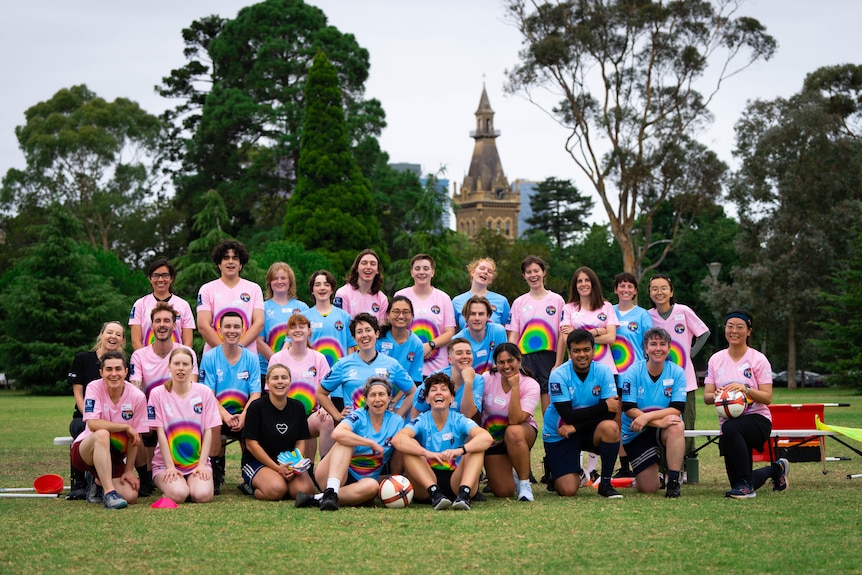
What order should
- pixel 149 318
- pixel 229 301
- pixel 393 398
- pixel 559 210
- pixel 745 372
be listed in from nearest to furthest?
pixel 393 398 → pixel 745 372 → pixel 149 318 → pixel 229 301 → pixel 559 210

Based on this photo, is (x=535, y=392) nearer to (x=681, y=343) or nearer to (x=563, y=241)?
(x=681, y=343)

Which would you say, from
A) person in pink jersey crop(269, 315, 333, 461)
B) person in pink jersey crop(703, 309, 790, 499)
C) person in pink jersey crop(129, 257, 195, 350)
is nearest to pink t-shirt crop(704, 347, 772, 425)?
person in pink jersey crop(703, 309, 790, 499)

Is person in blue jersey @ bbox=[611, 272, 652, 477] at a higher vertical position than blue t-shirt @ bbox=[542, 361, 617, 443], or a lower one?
higher

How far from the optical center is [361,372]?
9094mm

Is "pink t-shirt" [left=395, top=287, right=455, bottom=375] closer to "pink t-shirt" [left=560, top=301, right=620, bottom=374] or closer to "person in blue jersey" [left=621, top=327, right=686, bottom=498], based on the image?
"pink t-shirt" [left=560, top=301, right=620, bottom=374]

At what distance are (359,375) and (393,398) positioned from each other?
352mm

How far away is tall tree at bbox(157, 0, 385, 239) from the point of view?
4847cm

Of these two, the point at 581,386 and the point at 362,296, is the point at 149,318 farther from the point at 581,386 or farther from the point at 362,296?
the point at 581,386

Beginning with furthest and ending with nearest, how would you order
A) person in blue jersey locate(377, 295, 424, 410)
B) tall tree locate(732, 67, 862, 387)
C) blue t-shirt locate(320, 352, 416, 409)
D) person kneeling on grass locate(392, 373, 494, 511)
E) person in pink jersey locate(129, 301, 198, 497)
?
tall tree locate(732, 67, 862, 387)
person in blue jersey locate(377, 295, 424, 410)
person in pink jersey locate(129, 301, 198, 497)
blue t-shirt locate(320, 352, 416, 409)
person kneeling on grass locate(392, 373, 494, 511)

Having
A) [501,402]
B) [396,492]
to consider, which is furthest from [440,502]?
[501,402]

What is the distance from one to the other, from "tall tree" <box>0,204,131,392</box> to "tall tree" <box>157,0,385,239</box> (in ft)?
26.6

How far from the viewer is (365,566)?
19.6 feet

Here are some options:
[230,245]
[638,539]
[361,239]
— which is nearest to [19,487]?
[230,245]

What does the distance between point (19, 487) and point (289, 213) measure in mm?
34642
